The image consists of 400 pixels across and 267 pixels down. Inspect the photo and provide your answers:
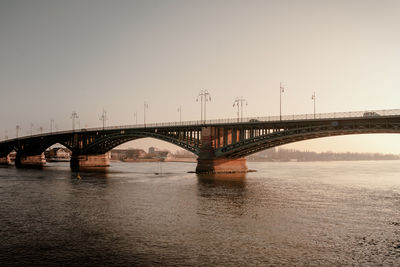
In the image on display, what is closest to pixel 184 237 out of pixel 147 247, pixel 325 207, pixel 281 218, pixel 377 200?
pixel 147 247

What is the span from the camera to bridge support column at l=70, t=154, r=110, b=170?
113688mm

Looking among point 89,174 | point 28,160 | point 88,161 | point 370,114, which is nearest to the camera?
point 370,114

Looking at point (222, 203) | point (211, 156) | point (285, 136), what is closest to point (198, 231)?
point (222, 203)

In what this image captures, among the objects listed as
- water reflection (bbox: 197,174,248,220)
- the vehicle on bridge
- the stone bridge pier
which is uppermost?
the vehicle on bridge

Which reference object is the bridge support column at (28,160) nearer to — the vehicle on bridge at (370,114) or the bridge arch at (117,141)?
the bridge arch at (117,141)

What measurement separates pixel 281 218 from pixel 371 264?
36.7 feet

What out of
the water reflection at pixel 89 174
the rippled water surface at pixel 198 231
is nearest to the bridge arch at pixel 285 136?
the rippled water surface at pixel 198 231

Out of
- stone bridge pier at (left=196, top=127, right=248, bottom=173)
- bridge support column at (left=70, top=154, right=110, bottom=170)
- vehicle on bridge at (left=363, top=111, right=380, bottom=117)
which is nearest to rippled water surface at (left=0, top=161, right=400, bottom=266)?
vehicle on bridge at (left=363, top=111, right=380, bottom=117)

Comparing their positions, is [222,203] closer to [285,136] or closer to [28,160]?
[285,136]

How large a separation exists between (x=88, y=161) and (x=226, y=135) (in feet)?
187

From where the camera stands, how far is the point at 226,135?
77938mm

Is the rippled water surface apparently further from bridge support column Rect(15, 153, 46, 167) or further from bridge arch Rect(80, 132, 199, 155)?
bridge support column Rect(15, 153, 46, 167)

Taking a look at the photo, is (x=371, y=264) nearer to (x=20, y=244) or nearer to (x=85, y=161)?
(x=20, y=244)

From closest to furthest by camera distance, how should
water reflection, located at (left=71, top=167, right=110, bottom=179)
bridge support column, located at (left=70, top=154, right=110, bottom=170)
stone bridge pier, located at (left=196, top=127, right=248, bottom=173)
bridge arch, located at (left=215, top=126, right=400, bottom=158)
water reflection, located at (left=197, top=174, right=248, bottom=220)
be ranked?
water reflection, located at (left=197, top=174, right=248, bottom=220) < bridge arch, located at (left=215, top=126, right=400, bottom=158) < water reflection, located at (left=71, top=167, right=110, bottom=179) < stone bridge pier, located at (left=196, top=127, right=248, bottom=173) < bridge support column, located at (left=70, top=154, right=110, bottom=170)
